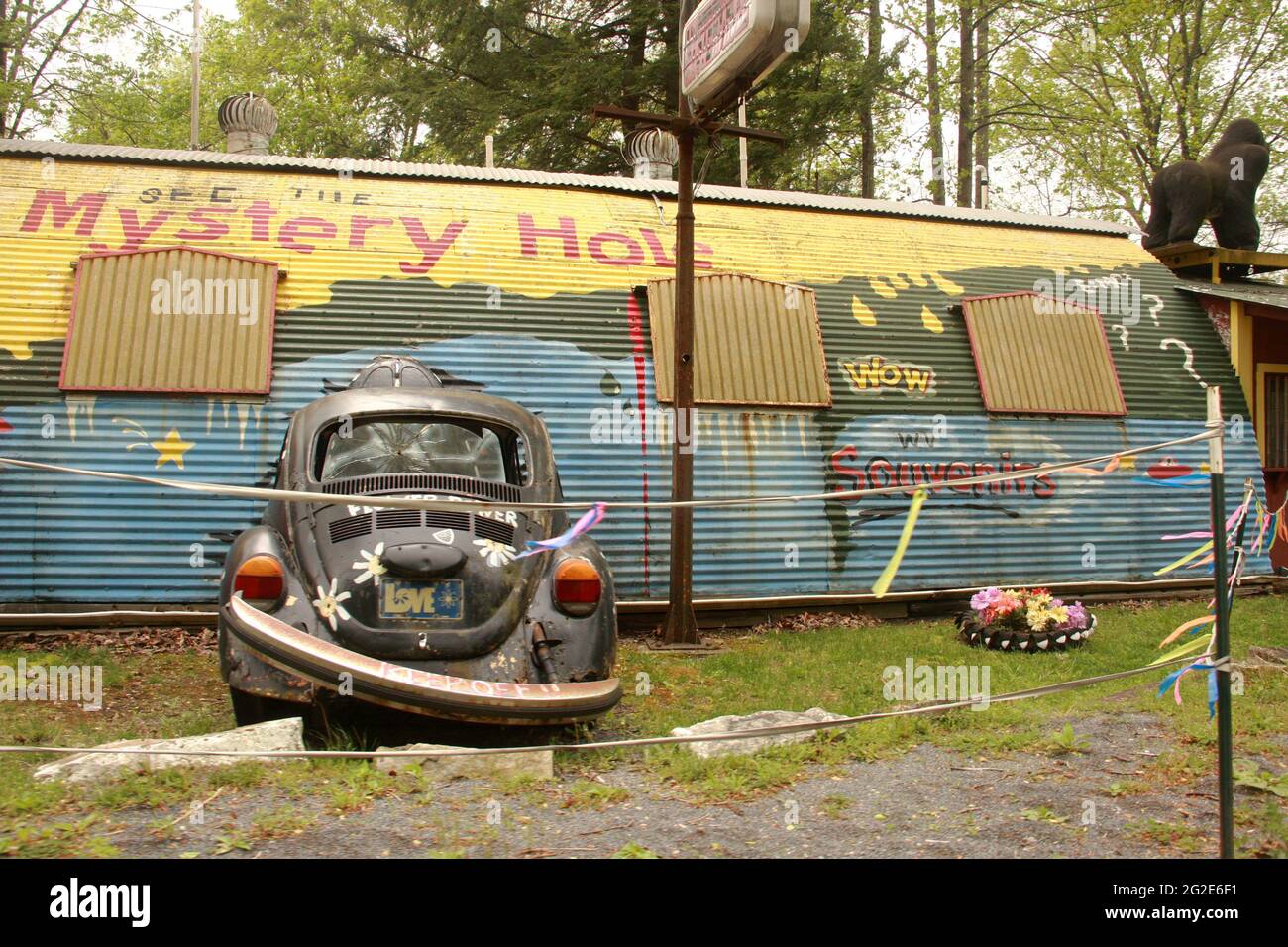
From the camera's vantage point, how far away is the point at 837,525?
10.5m

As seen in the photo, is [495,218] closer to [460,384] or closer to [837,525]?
[460,384]

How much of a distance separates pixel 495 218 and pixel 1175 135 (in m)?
20.5

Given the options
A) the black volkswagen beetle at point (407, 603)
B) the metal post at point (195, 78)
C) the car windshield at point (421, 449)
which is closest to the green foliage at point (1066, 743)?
the black volkswagen beetle at point (407, 603)

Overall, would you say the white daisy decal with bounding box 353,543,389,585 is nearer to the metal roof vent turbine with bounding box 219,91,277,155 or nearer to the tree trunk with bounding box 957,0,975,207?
the metal roof vent turbine with bounding box 219,91,277,155

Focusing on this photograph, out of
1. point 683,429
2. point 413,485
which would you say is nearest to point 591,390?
point 683,429

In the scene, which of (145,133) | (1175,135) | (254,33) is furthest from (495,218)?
(254,33)

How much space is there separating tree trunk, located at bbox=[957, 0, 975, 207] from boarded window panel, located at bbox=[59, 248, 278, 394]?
1878 cm

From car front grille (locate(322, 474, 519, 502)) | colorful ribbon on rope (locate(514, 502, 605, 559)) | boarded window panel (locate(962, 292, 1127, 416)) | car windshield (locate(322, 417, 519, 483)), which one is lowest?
colorful ribbon on rope (locate(514, 502, 605, 559))

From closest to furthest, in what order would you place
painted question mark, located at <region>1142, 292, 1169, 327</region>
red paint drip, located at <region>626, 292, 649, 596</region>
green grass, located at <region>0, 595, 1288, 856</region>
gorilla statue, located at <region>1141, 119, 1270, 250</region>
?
green grass, located at <region>0, 595, 1288, 856</region>
red paint drip, located at <region>626, 292, 649, 596</region>
painted question mark, located at <region>1142, 292, 1169, 327</region>
gorilla statue, located at <region>1141, 119, 1270, 250</region>

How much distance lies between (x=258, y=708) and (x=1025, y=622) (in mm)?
6006

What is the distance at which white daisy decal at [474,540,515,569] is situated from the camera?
5.78m

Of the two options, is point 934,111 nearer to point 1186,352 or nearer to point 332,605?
point 1186,352

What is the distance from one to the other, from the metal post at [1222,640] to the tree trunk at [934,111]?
2240 centimetres

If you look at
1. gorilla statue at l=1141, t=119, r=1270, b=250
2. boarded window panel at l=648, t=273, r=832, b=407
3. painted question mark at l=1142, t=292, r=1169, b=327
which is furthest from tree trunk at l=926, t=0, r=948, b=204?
boarded window panel at l=648, t=273, r=832, b=407
